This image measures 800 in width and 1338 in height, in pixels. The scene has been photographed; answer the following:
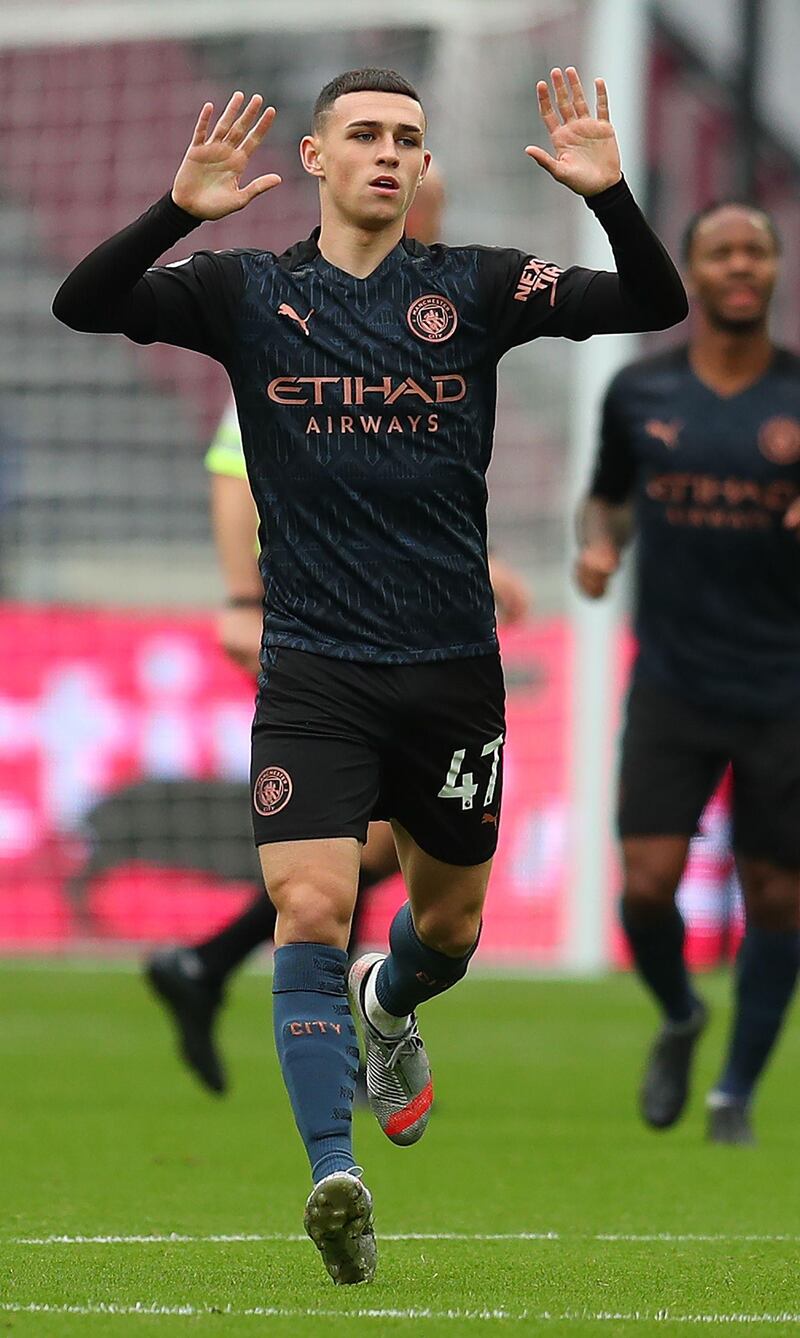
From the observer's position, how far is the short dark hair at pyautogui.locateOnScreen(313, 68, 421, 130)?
4.62 m

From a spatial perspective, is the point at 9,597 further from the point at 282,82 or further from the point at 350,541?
the point at 350,541

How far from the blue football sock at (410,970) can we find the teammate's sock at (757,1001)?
1.76m

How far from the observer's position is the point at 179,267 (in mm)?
4625

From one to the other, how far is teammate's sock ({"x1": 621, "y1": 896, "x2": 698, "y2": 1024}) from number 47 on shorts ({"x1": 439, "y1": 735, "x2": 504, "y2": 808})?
2122mm

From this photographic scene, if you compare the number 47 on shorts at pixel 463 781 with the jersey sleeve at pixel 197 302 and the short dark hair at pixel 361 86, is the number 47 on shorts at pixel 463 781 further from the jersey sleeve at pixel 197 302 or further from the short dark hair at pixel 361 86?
the short dark hair at pixel 361 86

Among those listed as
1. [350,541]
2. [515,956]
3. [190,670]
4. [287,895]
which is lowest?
[515,956]

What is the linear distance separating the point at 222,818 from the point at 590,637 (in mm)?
2058

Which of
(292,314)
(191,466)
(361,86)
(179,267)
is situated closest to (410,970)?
(292,314)

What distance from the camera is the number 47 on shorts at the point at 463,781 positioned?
4.65m

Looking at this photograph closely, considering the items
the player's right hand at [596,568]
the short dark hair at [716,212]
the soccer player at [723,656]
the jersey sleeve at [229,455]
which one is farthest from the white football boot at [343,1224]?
the short dark hair at [716,212]

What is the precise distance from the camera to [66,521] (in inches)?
544

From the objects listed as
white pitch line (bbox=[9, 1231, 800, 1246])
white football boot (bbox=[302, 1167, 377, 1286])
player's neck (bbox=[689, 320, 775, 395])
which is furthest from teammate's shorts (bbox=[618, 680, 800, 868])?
white football boot (bbox=[302, 1167, 377, 1286])

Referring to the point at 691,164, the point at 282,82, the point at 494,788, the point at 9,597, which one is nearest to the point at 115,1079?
the point at 494,788

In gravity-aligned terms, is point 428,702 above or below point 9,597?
above
